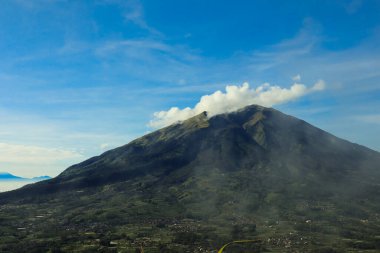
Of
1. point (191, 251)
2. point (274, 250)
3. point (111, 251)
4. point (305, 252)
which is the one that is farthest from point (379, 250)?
point (111, 251)

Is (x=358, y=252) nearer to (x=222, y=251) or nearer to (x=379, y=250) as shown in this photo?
(x=379, y=250)

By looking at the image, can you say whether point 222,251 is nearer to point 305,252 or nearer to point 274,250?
point 274,250

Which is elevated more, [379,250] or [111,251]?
[111,251]

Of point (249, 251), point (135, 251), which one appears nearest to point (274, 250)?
point (249, 251)

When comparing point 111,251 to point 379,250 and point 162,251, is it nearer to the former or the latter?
point 162,251

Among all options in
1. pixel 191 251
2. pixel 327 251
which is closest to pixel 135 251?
pixel 191 251

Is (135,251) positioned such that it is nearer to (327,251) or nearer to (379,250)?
(327,251)
